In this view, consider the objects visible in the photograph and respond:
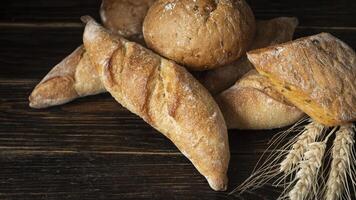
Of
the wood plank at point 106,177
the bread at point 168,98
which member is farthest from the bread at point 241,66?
the wood plank at point 106,177

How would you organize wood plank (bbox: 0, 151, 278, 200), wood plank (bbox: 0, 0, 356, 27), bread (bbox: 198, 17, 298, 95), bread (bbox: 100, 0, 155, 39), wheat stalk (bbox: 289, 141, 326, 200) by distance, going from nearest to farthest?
1. wheat stalk (bbox: 289, 141, 326, 200)
2. wood plank (bbox: 0, 151, 278, 200)
3. bread (bbox: 198, 17, 298, 95)
4. bread (bbox: 100, 0, 155, 39)
5. wood plank (bbox: 0, 0, 356, 27)

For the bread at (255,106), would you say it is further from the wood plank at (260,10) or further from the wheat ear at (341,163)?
the wood plank at (260,10)

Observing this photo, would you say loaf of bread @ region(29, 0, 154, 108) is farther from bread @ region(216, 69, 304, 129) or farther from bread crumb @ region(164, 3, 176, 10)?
bread @ region(216, 69, 304, 129)

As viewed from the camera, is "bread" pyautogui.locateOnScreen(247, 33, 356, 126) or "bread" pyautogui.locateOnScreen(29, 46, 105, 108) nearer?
"bread" pyautogui.locateOnScreen(247, 33, 356, 126)

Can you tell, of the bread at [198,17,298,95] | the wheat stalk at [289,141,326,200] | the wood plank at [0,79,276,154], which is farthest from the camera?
the bread at [198,17,298,95]

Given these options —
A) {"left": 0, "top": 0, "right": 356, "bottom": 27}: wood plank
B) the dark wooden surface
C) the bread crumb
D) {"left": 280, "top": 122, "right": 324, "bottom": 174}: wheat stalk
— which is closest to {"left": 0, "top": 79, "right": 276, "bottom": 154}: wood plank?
the dark wooden surface

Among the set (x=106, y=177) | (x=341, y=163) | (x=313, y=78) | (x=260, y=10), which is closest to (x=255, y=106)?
(x=313, y=78)
